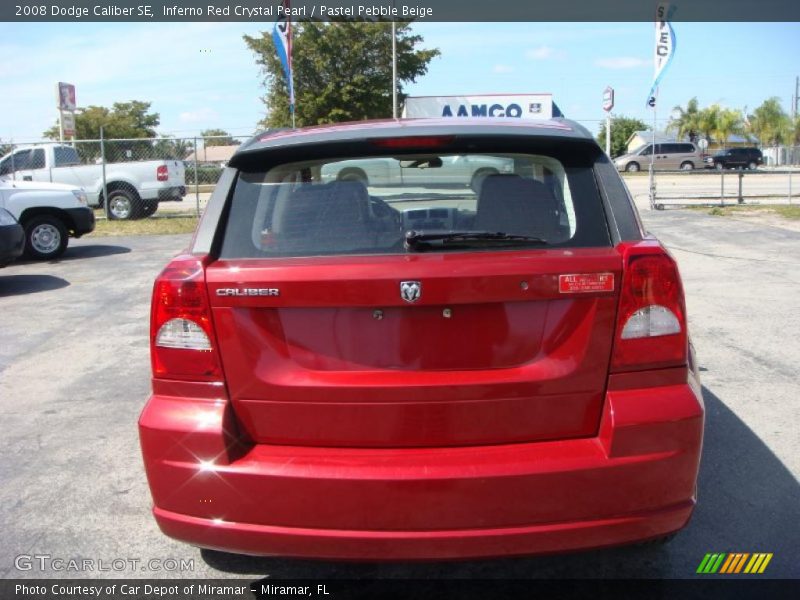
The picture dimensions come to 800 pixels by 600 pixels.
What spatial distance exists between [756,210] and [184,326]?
18.9 meters

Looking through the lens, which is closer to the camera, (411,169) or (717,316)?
(411,169)

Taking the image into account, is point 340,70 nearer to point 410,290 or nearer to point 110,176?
point 110,176

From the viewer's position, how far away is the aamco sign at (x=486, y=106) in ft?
68.2

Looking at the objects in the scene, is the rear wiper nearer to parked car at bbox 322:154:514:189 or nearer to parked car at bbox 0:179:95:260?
parked car at bbox 322:154:514:189

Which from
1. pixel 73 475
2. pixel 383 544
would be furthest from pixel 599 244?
pixel 73 475

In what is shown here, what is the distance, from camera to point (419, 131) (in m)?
2.85

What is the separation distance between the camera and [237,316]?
254cm

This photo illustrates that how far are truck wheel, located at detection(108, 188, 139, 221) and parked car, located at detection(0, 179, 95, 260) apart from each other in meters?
6.90

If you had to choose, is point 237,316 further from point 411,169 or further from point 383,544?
point 411,169

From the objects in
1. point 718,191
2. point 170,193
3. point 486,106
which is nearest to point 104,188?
point 170,193

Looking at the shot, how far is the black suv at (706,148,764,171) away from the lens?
143ft

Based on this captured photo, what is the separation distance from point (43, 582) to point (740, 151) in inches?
1865

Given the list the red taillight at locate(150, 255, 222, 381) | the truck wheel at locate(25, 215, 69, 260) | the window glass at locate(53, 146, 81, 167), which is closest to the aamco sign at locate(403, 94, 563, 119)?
the window glass at locate(53, 146, 81, 167)

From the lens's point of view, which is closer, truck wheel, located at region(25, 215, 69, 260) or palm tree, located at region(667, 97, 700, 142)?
truck wheel, located at region(25, 215, 69, 260)
